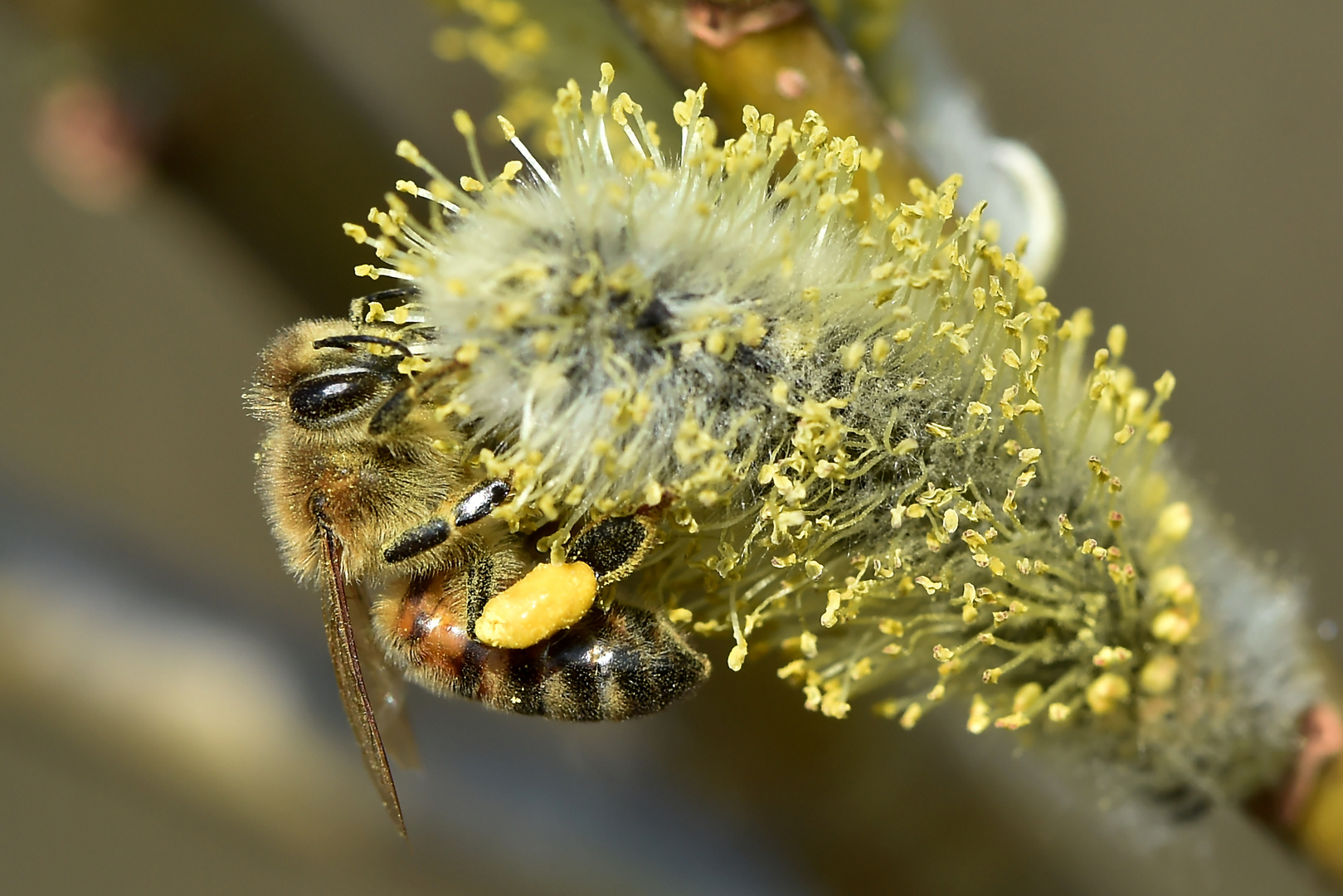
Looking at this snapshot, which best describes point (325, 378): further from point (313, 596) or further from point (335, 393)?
point (313, 596)

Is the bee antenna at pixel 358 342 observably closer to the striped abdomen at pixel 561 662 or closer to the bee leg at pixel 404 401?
the bee leg at pixel 404 401

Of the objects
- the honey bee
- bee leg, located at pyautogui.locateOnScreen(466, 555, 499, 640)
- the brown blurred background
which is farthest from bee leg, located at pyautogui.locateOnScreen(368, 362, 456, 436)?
the brown blurred background

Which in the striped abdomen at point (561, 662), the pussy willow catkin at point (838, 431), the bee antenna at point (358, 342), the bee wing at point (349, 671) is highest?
the pussy willow catkin at point (838, 431)

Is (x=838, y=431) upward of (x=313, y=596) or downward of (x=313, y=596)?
upward

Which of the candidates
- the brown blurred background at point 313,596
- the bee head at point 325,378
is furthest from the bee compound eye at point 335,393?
the brown blurred background at point 313,596

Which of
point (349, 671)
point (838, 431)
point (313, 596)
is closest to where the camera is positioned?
point (838, 431)

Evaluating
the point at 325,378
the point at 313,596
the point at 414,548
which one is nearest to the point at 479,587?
the point at 414,548

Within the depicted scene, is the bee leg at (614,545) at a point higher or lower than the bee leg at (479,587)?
higher
